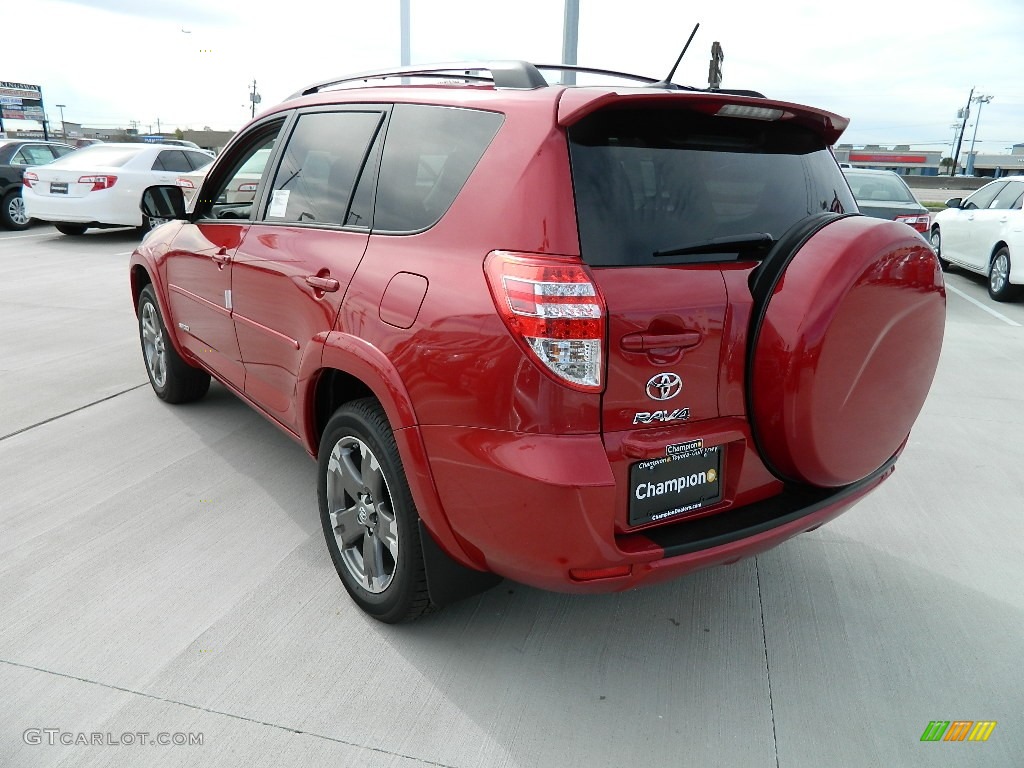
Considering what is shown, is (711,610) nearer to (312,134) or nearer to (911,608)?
(911,608)

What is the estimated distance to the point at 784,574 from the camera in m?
3.10

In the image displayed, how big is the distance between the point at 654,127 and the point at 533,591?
1752mm

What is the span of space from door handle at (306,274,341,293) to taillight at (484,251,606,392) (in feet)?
2.97

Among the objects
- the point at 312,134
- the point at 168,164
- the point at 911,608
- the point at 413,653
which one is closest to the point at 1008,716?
the point at 911,608

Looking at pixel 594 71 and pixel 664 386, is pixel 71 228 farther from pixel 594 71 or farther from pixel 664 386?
pixel 664 386

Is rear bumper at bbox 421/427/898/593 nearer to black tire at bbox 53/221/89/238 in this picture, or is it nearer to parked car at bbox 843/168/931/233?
parked car at bbox 843/168/931/233

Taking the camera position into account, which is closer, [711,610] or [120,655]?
[120,655]

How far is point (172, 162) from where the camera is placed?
43.2 ft

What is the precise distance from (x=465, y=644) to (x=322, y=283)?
1353 mm

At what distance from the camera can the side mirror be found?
13.1 ft

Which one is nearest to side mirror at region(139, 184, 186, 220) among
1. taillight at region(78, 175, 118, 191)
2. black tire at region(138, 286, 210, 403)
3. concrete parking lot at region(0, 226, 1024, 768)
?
black tire at region(138, 286, 210, 403)

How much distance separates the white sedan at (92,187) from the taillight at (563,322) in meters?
11.4

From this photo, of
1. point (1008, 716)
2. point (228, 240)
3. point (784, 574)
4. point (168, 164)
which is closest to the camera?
point (1008, 716)

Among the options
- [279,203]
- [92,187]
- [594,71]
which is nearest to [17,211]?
[92,187]
